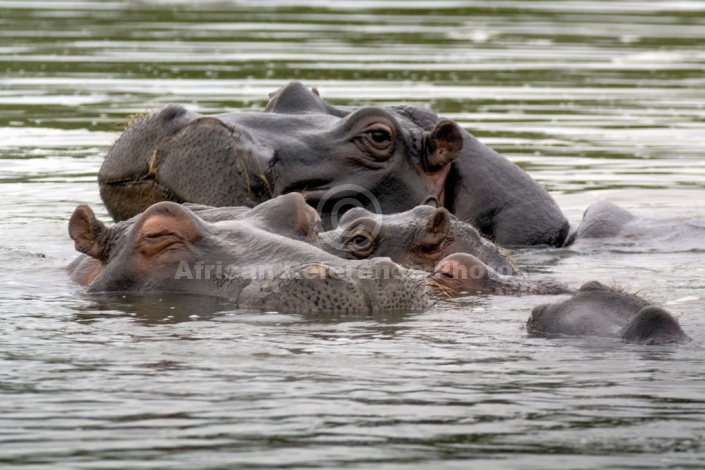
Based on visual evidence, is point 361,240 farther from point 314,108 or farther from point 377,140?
point 314,108

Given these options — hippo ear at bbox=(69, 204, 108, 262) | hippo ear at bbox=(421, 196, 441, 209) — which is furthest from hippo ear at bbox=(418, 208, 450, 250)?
hippo ear at bbox=(69, 204, 108, 262)

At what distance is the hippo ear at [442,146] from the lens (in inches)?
353

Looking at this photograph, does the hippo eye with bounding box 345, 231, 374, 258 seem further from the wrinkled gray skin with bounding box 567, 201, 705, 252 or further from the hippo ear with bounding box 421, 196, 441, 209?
the wrinkled gray skin with bounding box 567, 201, 705, 252

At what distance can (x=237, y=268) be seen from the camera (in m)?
6.57

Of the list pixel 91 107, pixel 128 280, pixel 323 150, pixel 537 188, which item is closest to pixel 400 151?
pixel 323 150

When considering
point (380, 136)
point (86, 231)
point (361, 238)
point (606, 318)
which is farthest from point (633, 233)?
point (86, 231)

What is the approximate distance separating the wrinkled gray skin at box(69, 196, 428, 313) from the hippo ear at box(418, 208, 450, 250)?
640 millimetres

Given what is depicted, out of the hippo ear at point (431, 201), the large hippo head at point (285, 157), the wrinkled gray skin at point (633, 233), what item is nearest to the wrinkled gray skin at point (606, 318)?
the large hippo head at point (285, 157)

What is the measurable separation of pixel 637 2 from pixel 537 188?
2420 cm

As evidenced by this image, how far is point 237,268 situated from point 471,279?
1.27 metres

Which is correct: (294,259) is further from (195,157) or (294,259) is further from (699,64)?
(699,64)

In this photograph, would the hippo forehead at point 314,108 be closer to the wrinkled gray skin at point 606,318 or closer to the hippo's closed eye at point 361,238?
the hippo's closed eye at point 361,238

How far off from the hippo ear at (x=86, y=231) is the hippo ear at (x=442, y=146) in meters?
2.66

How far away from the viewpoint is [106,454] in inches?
172
